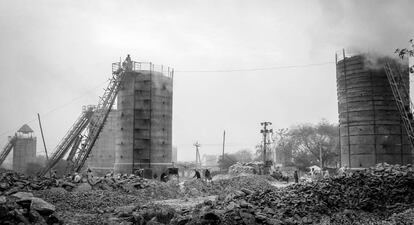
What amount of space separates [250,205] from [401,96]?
58.0 ft

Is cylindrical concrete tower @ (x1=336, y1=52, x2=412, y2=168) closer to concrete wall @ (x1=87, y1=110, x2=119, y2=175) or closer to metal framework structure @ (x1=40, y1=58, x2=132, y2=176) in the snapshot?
metal framework structure @ (x1=40, y1=58, x2=132, y2=176)

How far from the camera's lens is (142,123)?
31578 millimetres

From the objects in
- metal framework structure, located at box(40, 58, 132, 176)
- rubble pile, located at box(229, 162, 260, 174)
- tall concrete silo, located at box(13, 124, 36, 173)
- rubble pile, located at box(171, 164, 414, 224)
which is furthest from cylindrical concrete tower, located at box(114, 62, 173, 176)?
tall concrete silo, located at box(13, 124, 36, 173)

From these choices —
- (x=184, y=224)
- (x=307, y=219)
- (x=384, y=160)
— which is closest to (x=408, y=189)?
(x=307, y=219)

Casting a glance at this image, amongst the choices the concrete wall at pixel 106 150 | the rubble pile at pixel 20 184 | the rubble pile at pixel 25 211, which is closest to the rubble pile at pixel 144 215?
the rubble pile at pixel 25 211

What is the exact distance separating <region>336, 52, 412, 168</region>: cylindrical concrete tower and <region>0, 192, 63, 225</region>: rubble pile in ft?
64.9

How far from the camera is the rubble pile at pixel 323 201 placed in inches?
454

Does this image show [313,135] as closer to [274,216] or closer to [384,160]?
[384,160]

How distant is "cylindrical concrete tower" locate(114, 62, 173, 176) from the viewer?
31.3 meters

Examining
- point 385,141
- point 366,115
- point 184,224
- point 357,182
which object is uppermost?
point 366,115

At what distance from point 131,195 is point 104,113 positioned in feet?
41.1

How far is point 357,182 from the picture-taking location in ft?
49.3

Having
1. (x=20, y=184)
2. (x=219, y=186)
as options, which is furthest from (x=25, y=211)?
(x=219, y=186)

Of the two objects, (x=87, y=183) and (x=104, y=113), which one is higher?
(x=104, y=113)
